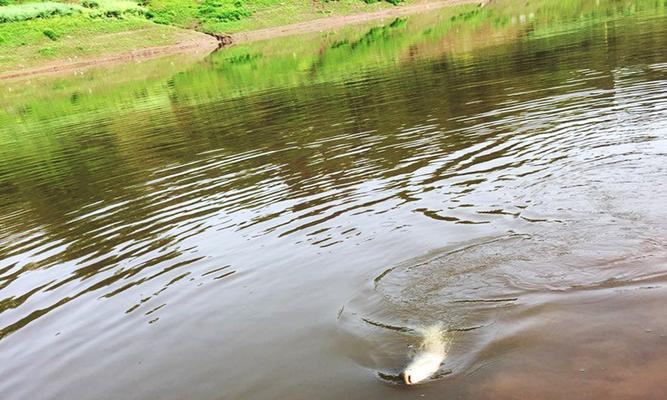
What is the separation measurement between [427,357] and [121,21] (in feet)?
224

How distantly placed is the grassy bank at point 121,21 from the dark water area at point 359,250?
4440 cm

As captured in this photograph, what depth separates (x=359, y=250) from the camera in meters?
8.05

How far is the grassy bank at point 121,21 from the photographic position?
2285 inches

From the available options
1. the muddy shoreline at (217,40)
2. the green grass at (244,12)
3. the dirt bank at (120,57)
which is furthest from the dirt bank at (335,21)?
the dirt bank at (120,57)

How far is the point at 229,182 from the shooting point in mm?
12750

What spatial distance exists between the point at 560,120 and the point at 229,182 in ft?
25.3

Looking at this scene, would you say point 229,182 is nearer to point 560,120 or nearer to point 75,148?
point 560,120

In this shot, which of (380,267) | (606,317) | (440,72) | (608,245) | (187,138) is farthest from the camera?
(440,72)

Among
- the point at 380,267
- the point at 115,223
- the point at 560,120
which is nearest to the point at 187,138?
the point at 115,223

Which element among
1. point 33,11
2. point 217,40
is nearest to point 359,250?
point 217,40

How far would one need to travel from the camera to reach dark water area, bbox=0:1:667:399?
542cm

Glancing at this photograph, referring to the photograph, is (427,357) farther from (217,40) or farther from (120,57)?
(217,40)

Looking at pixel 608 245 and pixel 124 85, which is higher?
pixel 124 85

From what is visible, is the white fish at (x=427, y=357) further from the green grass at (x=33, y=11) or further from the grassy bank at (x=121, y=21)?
the green grass at (x=33, y=11)
